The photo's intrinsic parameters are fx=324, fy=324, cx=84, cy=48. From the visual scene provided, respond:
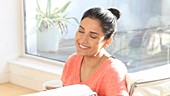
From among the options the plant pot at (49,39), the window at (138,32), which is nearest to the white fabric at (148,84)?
the window at (138,32)

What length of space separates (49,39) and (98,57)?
1767mm

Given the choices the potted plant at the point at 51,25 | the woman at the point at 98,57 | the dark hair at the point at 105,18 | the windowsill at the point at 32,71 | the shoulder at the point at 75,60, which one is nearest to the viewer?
the woman at the point at 98,57

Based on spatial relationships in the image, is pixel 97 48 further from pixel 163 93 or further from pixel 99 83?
pixel 163 93

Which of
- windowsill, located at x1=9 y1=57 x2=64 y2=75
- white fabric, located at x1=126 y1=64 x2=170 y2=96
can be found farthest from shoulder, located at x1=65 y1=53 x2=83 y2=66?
windowsill, located at x1=9 y1=57 x2=64 y2=75

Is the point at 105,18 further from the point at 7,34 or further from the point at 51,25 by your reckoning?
the point at 7,34

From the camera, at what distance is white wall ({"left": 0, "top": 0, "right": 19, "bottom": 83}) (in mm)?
3115

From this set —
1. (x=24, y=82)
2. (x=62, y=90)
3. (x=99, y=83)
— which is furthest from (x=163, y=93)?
(x=24, y=82)

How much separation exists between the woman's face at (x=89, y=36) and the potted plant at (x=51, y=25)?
160cm

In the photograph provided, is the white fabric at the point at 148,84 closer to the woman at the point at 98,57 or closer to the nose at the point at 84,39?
the woman at the point at 98,57

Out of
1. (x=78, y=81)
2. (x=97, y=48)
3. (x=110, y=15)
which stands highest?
(x=110, y=15)

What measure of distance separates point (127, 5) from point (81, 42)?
1.40 m

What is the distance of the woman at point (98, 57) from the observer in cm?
124

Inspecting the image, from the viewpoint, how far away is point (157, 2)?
8.25ft

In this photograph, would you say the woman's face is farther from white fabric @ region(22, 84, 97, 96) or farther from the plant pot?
the plant pot
